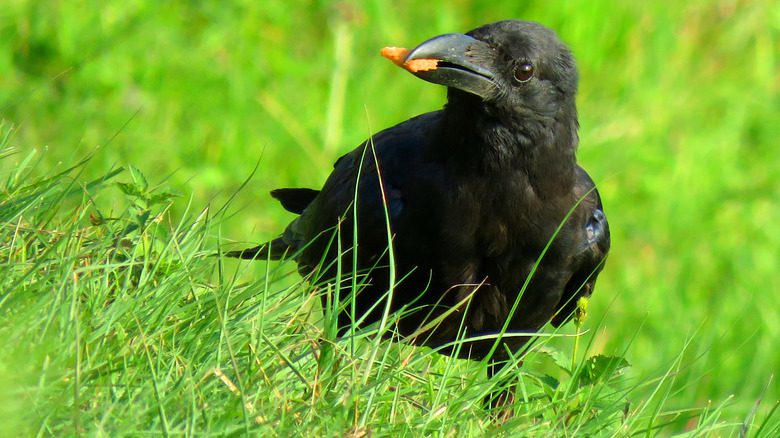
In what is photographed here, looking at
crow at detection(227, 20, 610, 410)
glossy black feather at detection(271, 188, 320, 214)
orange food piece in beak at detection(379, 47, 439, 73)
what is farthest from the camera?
glossy black feather at detection(271, 188, 320, 214)

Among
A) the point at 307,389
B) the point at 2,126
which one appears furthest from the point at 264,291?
the point at 2,126

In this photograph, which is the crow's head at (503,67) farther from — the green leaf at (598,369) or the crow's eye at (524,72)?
the green leaf at (598,369)

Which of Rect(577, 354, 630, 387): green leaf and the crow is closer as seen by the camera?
Rect(577, 354, 630, 387): green leaf

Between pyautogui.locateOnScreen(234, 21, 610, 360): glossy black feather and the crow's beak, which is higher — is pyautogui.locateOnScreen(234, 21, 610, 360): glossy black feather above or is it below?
below

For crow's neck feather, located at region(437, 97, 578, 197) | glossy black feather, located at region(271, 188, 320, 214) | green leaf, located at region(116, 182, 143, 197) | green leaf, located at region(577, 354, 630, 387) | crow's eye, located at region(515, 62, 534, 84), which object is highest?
crow's eye, located at region(515, 62, 534, 84)

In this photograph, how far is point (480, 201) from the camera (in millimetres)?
3748

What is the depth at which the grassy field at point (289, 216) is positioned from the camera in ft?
8.52

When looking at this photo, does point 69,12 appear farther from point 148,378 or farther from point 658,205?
point 148,378

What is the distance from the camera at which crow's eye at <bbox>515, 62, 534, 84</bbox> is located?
3.61m

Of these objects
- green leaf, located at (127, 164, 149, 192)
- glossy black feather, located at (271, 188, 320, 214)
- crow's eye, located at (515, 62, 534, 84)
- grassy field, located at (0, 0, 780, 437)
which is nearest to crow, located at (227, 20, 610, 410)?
crow's eye, located at (515, 62, 534, 84)

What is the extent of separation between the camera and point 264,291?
9.32 feet

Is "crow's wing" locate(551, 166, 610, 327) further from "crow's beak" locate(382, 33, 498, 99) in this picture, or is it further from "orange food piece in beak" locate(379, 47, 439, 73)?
"orange food piece in beak" locate(379, 47, 439, 73)

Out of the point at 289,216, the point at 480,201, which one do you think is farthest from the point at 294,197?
the point at 289,216

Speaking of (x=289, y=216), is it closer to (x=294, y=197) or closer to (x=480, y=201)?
(x=294, y=197)
